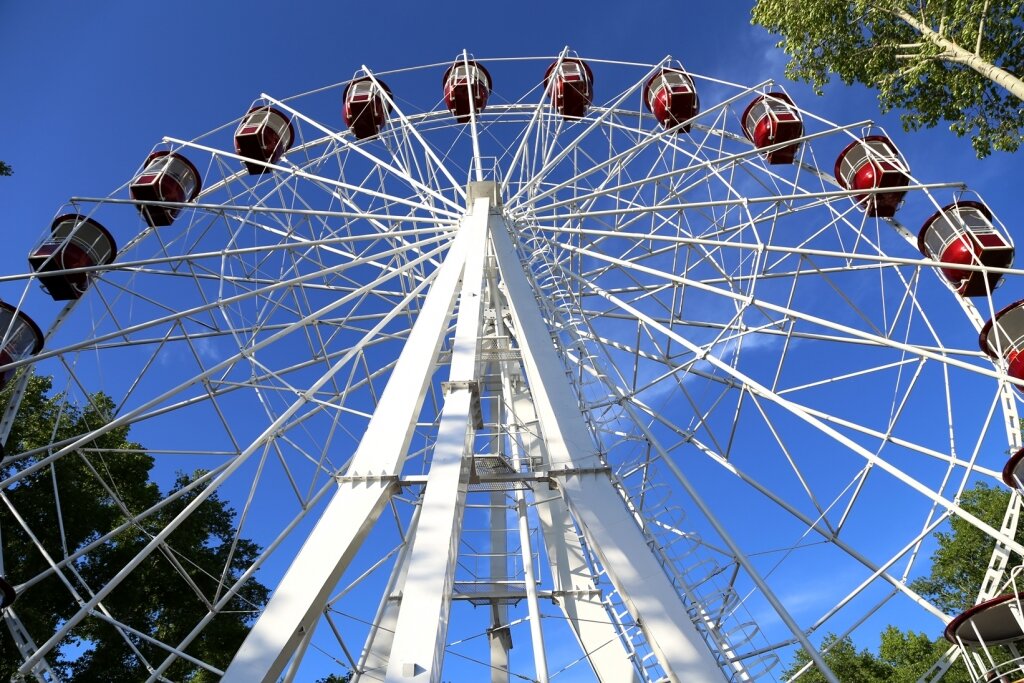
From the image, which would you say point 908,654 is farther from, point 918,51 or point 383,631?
point 383,631

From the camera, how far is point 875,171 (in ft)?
43.0

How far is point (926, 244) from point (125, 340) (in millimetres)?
11971

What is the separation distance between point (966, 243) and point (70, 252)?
44.2 ft

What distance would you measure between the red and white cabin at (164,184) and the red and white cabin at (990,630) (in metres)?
13.4

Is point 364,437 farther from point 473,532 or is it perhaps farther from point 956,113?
point 956,113

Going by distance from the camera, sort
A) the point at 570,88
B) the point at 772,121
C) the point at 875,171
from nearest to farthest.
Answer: the point at 875,171, the point at 772,121, the point at 570,88

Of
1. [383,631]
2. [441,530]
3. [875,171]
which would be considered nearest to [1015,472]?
[875,171]

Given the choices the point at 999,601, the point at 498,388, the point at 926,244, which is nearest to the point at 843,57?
the point at 926,244

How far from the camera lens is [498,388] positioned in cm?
1232

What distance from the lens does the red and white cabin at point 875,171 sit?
1307 centimetres

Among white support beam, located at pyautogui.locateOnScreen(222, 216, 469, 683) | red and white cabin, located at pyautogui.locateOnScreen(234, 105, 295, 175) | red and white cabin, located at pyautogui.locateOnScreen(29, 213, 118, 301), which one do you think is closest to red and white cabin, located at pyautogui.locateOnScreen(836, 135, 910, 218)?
white support beam, located at pyautogui.locateOnScreen(222, 216, 469, 683)

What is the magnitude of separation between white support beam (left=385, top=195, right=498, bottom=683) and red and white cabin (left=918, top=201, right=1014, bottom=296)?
24.0ft

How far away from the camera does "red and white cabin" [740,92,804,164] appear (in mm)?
14523

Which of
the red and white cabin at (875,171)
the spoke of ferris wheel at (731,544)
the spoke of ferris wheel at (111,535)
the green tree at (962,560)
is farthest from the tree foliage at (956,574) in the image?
the spoke of ferris wheel at (111,535)
